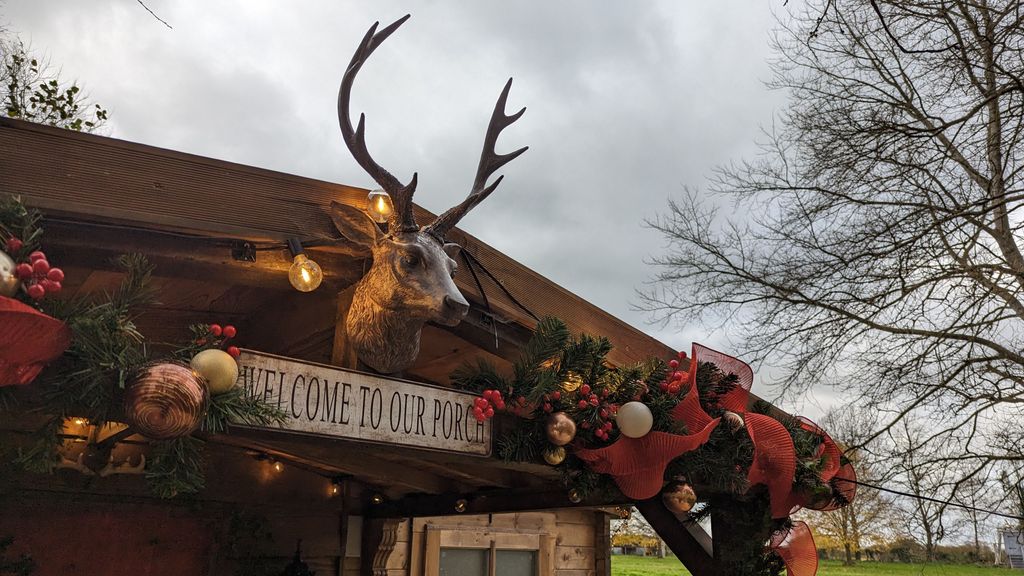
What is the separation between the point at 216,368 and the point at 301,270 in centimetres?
79

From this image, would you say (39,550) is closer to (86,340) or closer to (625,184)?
(86,340)

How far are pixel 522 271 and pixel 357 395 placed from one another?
1.36 meters

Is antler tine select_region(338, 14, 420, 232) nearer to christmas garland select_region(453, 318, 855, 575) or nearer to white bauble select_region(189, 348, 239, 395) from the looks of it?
christmas garland select_region(453, 318, 855, 575)

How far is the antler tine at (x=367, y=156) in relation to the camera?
2.75 metres

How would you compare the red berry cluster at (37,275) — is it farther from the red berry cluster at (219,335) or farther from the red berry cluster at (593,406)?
the red berry cluster at (593,406)

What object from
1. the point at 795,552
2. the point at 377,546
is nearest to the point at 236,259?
the point at 795,552

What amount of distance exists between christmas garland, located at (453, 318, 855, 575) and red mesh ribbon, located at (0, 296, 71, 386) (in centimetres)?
135

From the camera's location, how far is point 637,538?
24672mm

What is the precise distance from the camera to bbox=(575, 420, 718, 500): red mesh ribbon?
2.88m

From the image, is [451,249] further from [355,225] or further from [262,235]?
[262,235]

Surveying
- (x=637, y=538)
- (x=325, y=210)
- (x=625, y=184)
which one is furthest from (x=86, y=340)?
(x=637, y=538)

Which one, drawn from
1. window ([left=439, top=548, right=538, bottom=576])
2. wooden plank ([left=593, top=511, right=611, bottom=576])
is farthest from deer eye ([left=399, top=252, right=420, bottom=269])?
wooden plank ([left=593, top=511, right=611, bottom=576])

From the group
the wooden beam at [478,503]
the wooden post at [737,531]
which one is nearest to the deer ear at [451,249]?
the wooden beam at [478,503]

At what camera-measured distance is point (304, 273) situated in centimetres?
270
